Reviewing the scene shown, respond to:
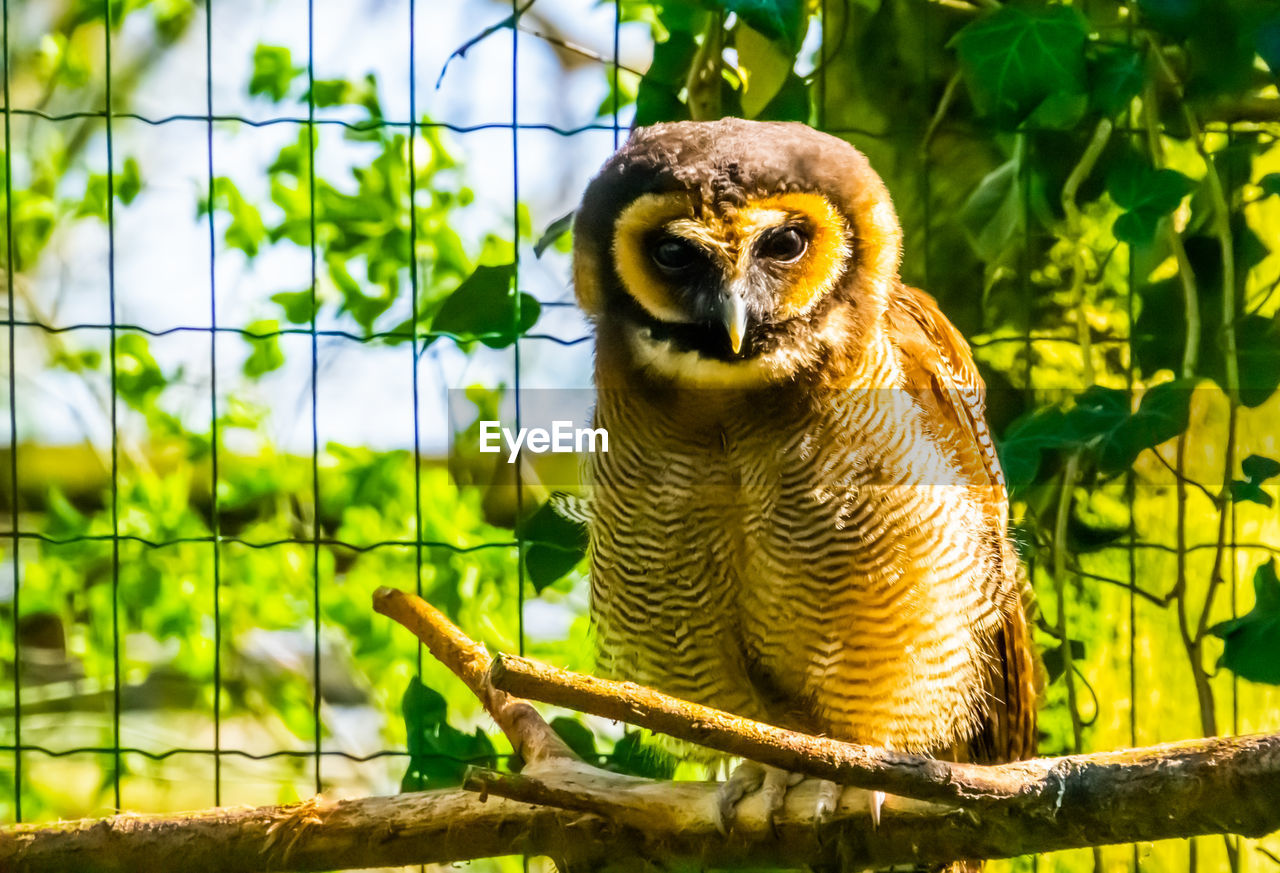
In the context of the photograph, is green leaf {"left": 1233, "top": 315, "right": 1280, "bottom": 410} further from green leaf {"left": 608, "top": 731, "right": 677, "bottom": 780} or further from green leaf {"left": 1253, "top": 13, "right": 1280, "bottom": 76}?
green leaf {"left": 608, "top": 731, "right": 677, "bottom": 780}

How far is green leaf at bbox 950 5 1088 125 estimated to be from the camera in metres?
1.64

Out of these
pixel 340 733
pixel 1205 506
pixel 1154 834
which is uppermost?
pixel 1205 506

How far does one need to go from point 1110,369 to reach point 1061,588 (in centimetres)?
41

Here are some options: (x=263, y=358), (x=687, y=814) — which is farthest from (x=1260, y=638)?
(x=263, y=358)

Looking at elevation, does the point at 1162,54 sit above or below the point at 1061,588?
above

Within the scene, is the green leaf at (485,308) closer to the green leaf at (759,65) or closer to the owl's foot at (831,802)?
the green leaf at (759,65)

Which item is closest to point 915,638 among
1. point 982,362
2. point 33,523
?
point 982,362

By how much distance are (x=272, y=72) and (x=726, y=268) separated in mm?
1353

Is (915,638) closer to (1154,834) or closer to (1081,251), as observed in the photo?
(1154,834)

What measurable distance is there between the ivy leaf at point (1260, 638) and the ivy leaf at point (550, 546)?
0.97 m

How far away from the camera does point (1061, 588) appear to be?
1.85m

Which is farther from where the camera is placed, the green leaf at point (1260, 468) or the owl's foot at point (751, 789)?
the green leaf at point (1260, 468)

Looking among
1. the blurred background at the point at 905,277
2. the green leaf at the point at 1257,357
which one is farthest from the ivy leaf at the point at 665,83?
the green leaf at the point at 1257,357

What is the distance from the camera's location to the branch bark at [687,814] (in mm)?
1004
